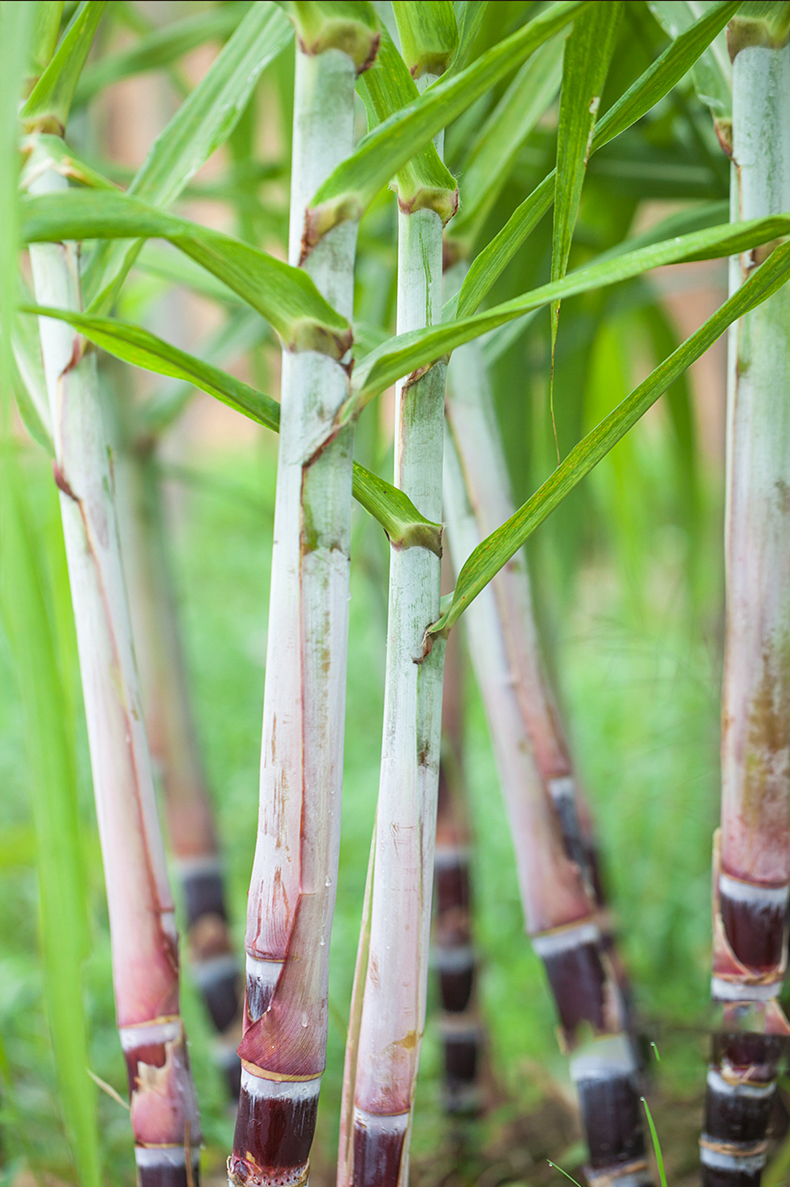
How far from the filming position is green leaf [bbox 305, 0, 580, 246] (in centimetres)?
19

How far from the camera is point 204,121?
27 centimetres

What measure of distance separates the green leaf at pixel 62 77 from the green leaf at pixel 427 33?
9 cm

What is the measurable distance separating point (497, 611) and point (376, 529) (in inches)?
7.7

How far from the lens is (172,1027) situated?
27 cm

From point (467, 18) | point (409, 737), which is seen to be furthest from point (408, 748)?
point (467, 18)

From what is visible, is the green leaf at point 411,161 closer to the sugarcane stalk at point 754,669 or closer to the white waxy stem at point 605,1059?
the sugarcane stalk at point 754,669

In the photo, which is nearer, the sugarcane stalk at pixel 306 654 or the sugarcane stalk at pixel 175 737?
the sugarcane stalk at pixel 306 654

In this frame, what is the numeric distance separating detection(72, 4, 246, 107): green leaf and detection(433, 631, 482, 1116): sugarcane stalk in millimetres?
324

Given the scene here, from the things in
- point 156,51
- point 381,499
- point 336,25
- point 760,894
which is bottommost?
point 760,894

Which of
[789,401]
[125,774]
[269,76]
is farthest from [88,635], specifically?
[269,76]

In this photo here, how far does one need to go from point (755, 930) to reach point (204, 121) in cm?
30

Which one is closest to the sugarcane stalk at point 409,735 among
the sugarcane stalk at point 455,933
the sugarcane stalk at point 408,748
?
the sugarcane stalk at point 408,748

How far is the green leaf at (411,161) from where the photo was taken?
220 mm

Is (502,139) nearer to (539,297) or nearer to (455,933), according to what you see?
(539,297)
